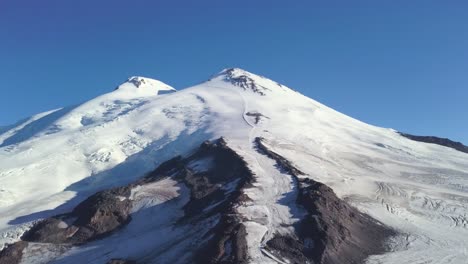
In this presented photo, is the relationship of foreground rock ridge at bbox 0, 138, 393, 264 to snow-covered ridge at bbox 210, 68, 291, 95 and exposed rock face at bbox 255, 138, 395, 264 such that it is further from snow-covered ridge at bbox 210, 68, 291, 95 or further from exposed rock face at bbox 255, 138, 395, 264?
snow-covered ridge at bbox 210, 68, 291, 95

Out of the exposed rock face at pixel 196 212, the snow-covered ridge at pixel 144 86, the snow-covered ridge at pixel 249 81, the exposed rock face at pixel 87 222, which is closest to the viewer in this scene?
the exposed rock face at pixel 196 212

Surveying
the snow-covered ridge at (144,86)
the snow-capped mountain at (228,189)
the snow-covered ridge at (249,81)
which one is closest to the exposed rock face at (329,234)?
the snow-capped mountain at (228,189)

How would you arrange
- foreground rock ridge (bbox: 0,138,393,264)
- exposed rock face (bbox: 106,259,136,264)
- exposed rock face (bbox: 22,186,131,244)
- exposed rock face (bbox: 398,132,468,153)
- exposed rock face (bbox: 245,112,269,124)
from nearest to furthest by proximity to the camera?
foreground rock ridge (bbox: 0,138,393,264) < exposed rock face (bbox: 106,259,136,264) < exposed rock face (bbox: 22,186,131,244) < exposed rock face (bbox: 245,112,269,124) < exposed rock face (bbox: 398,132,468,153)

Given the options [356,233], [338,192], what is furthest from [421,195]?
[356,233]

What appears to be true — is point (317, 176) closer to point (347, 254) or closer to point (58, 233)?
point (347, 254)

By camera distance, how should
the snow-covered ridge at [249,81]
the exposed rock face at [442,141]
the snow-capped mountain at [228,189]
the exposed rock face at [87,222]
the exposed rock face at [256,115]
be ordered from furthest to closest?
1. the snow-covered ridge at [249,81]
2. the exposed rock face at [442,141]
3. the exposed rock face at [256,115]
4. the exposed rock face at [87,222]
5. the snow-capped mountain at [228,189]

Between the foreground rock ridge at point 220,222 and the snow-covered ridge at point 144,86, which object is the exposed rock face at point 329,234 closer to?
the foreground rock ridge at point 220,222

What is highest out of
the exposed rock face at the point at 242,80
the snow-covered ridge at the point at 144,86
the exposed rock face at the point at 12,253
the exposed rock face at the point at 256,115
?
the snow-covered ridge at the point at 144,86

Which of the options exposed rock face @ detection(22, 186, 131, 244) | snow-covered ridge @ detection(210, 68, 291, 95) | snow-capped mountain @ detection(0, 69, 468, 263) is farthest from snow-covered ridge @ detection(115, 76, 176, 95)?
exposed rock face @ detection(22, 186, 131, 244)
